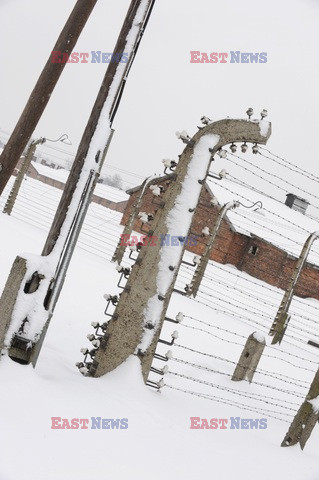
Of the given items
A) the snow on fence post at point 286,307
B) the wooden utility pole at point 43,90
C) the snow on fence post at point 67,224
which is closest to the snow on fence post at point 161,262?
the snow on fence post at point 67,224

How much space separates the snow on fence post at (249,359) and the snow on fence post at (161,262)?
230cm

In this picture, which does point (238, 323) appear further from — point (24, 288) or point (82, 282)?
point (24, 288)

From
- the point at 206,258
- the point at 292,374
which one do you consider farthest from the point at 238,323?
the point at 292,374

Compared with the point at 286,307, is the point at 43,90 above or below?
above

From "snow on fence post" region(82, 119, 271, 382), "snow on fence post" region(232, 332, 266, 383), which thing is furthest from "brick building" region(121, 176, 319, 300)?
"snow on fence post" region(82, 119, 271, 382)

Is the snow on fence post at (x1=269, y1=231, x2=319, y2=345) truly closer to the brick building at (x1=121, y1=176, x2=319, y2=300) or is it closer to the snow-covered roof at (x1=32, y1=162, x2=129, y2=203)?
the brick building at (x1=121, y1=176, x2=319, y2=300)

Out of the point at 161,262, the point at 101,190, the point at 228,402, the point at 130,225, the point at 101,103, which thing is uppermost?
the point at 101,190

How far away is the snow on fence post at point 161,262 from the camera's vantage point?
326 centimetres

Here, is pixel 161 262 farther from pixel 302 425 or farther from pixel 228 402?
pixel 228 402

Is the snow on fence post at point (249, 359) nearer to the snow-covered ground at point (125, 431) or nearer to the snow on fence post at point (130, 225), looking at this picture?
the snow-covered ground at point (125, 431)

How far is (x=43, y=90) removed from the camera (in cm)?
390

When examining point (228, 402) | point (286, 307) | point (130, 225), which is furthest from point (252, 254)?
point (228, 402)

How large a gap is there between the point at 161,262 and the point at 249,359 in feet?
8.48

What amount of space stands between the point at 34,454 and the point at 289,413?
12.4 feet
